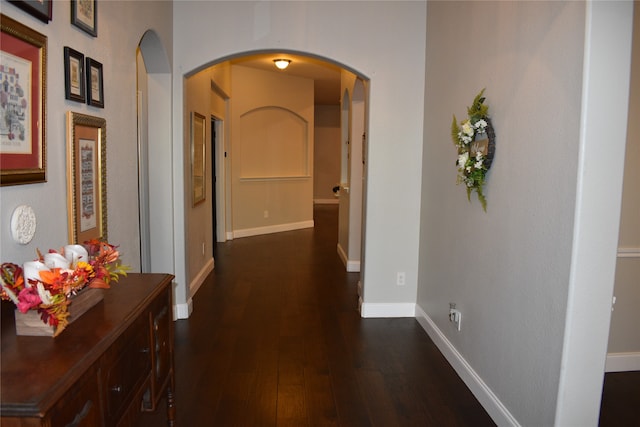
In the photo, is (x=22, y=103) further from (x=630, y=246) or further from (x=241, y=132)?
(x=241, y=132)

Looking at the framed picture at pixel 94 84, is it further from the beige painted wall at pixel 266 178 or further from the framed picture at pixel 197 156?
the beige painted wall at pixel 266 178

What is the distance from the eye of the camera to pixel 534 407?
2.15 meters

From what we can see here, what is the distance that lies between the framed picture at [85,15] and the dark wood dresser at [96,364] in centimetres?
114

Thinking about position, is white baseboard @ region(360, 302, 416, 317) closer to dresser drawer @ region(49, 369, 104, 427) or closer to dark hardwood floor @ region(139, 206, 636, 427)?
dark hardwood floor @ region(139, 206, 636, 427)

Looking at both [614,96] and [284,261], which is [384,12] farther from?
[284,261]

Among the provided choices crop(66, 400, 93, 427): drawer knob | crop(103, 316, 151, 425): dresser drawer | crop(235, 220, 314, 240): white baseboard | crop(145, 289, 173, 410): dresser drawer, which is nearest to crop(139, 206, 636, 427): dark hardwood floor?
crop(145, 289, 173, 410): dresser drawer

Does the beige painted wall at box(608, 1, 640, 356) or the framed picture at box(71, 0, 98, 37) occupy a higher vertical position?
the framed picture at box(71, 0, 98, 37)

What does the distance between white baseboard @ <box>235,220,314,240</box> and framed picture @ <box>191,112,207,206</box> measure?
9.24 feet

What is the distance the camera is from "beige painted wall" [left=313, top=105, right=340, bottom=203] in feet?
44.9

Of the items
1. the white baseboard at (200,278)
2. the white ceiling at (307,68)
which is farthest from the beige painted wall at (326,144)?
the white baseboard at (200,278)

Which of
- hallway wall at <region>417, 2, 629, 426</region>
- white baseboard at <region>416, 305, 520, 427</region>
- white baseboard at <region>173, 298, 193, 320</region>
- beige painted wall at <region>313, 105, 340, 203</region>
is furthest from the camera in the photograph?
beige painted wall at <region>313, 105, 340, 203</region>

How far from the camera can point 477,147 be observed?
2740 mm

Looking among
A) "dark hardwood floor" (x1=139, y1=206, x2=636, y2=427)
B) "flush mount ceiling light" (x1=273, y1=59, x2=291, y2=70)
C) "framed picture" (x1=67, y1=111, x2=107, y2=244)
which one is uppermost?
"flush mount ceiling light" (x1=273, y1=59, x2=291, y2=70)

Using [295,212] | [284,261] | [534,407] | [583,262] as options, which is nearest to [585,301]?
[583,262]
